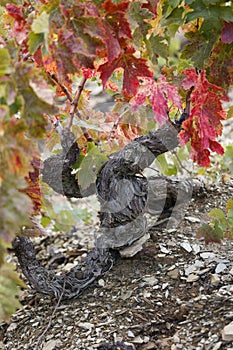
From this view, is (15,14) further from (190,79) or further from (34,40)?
(190,79)

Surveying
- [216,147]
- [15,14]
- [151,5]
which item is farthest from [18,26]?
[216,147]

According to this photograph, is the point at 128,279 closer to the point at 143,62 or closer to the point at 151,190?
the point at 151,190

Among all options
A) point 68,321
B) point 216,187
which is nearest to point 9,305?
point 68,321

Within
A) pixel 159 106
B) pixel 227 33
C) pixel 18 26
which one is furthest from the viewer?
pixel 159 106

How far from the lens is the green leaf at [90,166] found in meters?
1.43

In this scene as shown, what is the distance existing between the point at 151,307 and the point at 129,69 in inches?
23.2

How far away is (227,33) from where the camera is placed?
110cm

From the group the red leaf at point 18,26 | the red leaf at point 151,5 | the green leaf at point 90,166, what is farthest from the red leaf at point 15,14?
the green leaf at point 90,166

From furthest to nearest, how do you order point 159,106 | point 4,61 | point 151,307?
point 151,307, point 159,106, point 4,61

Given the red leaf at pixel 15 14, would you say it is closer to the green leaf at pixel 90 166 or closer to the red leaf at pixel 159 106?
the red leaf at pixel 159 106

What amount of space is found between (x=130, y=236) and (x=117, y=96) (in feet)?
1.34

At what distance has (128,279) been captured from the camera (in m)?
1.47

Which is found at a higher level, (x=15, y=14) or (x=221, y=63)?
(x=15, y=14)

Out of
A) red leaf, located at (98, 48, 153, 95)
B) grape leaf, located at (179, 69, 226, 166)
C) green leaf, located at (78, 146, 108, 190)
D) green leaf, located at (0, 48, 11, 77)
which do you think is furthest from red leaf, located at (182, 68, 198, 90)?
green leaf, located at (0, 48, 11, 77)
